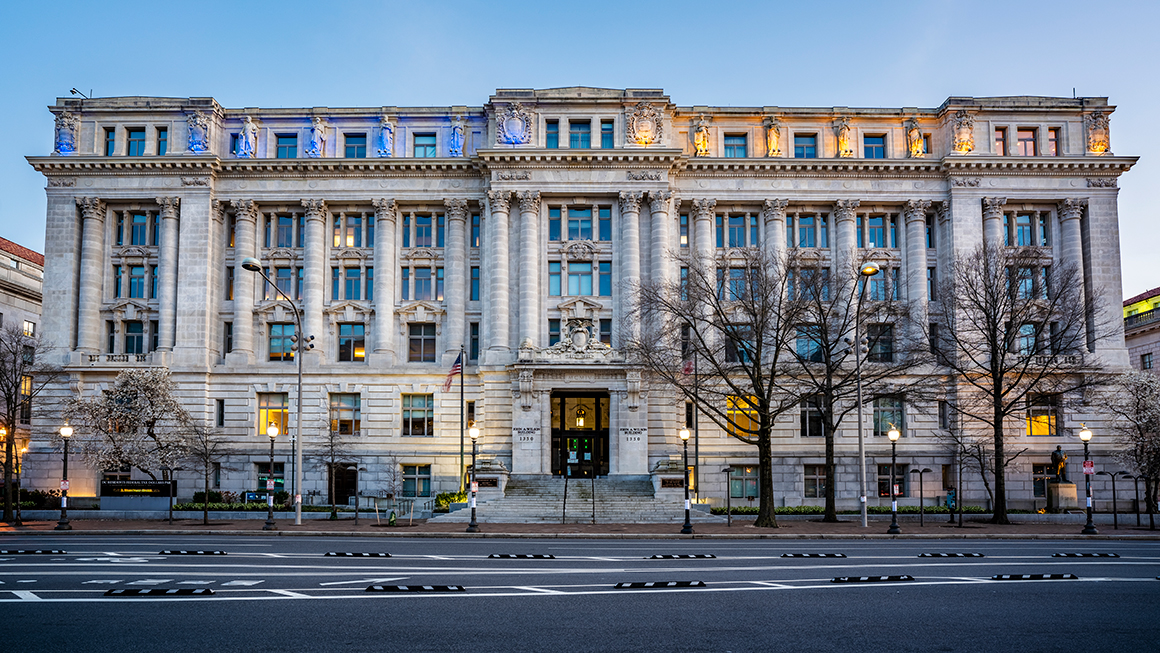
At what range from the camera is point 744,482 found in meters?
55.7

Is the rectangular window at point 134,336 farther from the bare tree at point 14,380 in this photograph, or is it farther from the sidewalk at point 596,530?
the sidewalk at point 596,530

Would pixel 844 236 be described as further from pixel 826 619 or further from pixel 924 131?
pixel 826 619

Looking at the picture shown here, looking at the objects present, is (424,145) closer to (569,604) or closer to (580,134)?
(580,134)

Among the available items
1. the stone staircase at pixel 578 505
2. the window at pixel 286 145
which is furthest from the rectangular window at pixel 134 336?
the stone staircase at pixel 578 505

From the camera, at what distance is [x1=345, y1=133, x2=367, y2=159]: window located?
5906cm

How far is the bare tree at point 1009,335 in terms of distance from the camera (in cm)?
4582

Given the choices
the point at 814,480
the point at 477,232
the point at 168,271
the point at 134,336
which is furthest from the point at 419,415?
the point at 814,480

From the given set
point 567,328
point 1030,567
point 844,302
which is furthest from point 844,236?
point 1030,567

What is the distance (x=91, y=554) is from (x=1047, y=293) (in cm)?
5288

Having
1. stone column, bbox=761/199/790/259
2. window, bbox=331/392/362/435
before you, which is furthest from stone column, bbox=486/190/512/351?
stone column, bbox=761/199/790/259

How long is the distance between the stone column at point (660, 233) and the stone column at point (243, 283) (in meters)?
25.9

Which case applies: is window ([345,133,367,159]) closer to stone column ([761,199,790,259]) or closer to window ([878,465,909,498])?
stone column ([761,199,790,259])

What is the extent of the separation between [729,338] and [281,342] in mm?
29194

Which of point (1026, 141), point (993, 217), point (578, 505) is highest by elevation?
point (1026, 141)
